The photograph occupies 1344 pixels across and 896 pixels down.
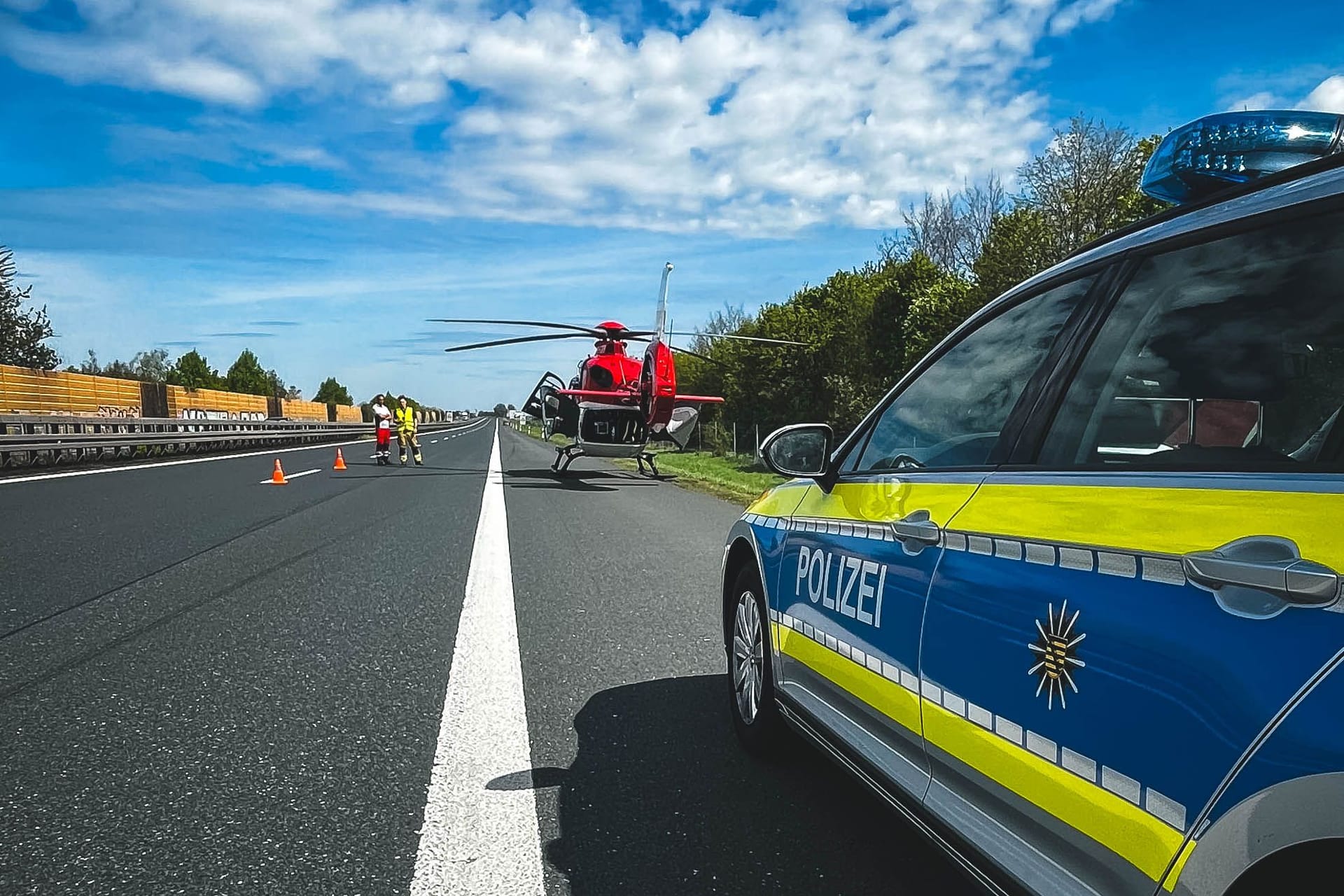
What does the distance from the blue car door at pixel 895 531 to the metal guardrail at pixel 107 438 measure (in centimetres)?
2057

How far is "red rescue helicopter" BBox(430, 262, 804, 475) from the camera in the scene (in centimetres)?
2280

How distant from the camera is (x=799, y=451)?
3.64m

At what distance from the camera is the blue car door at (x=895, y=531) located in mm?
2551

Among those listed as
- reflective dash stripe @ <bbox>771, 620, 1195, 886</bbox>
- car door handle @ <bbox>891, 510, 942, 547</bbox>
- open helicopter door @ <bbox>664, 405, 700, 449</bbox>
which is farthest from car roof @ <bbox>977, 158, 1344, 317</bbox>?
open helicopter door @ <bbox>664, 405, 700, 449</bbox>

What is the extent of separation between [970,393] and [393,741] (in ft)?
8.80

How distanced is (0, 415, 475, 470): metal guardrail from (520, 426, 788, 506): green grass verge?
40.5ft

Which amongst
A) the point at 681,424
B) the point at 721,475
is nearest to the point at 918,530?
the point at 681,424

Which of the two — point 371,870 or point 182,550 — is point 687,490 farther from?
point 371,870

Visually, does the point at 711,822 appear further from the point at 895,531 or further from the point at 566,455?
the point at 566,455

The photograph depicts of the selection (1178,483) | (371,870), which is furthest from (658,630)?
(1178,483)

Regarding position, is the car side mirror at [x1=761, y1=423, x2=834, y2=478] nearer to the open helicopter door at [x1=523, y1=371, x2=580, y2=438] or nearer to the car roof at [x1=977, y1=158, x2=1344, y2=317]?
the car roof at [x1=977, y1=158, x2=1344, y2=317]

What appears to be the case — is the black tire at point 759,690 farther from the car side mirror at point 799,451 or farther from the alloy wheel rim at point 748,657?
the car side mirror at point 799,451

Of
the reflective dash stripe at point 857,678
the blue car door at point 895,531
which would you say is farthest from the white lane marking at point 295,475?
the blue car door at point 895,531

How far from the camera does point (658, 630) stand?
6.38 m
